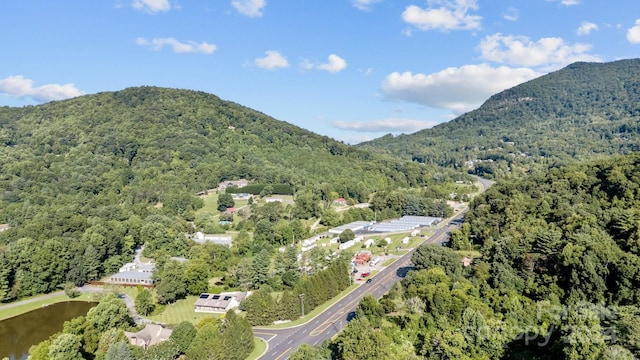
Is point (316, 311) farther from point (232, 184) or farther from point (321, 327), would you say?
point (232, 184)

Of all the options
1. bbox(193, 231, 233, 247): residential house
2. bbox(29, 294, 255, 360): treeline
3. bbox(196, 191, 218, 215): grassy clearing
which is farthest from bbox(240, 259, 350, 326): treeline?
bbox(196, 191, 218, 215): grassy clearing

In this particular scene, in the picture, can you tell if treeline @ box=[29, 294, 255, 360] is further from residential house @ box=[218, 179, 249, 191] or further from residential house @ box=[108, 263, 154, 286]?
residential house @ box=[218, 179, 249, 191]

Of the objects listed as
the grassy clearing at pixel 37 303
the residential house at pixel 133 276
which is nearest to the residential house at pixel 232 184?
the residential house at pixel 133 276

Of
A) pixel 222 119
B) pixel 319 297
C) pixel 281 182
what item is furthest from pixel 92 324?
pixel 222 119

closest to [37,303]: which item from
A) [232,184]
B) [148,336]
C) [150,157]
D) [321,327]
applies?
[148,336]

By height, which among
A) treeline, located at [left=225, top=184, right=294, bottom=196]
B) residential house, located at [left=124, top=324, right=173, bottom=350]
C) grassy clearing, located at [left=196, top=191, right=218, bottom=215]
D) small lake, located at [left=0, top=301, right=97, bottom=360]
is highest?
treeline, located at [left=225, top=184, right=294, bottom=196]

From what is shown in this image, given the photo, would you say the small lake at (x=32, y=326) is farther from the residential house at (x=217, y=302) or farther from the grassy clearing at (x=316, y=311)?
the grassy clearing at (x=316, y=311)

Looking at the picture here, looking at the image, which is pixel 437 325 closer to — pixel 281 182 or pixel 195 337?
pixel 195 337
